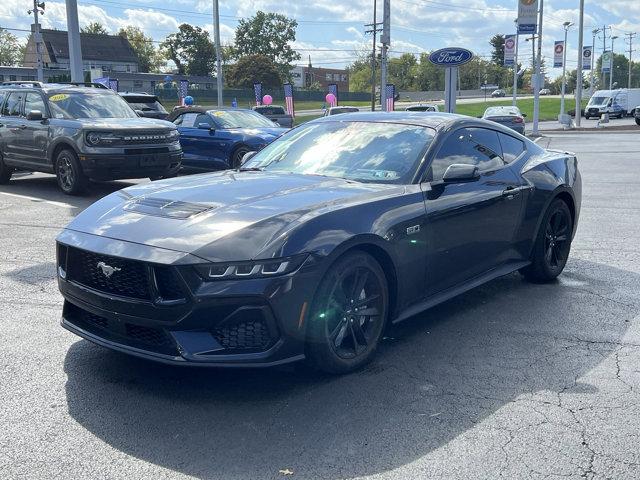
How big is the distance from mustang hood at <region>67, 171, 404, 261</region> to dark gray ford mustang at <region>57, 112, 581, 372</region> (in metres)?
0.01

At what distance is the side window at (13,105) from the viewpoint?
12.2m

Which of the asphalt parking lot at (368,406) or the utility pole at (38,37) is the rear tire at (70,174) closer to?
the asphalt parking lot at (368,406)

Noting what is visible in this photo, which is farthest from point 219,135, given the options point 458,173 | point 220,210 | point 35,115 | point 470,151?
point 220,210

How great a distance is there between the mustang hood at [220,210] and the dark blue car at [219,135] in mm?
9152

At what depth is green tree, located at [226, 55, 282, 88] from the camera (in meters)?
89.8

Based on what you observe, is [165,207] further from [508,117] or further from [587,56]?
[587,56]

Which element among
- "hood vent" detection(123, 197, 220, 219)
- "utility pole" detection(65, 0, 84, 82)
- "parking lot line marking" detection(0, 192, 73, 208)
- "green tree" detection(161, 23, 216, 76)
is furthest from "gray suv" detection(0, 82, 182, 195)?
"green tree" detection(161, 23, 216, 76)

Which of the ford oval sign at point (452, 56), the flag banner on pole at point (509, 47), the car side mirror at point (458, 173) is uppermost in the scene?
the flag banner on pole at point (509, 47)

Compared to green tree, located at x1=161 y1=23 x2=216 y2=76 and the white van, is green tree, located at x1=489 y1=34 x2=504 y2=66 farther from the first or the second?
the white van

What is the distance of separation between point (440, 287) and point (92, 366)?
2.33m

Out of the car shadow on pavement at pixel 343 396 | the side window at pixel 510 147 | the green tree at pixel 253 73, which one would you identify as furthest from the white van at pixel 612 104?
the car shadow on pavement at pixel 343 396

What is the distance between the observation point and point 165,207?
405 centimetres

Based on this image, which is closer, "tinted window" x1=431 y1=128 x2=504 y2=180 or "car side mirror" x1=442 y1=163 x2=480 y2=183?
"car side mirror" x1=442 y1=163 x2=480 y2=183

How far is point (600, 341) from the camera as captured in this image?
472cm
